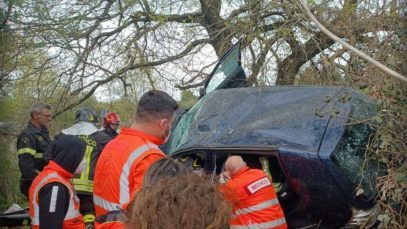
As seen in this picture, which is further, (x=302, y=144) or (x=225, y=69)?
(x=225, y=69)

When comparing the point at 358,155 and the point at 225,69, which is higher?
the point at 225,69

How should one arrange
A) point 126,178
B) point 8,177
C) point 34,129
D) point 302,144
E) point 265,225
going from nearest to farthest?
point 126,178 → point 302,144 → point 265,225 → point 34,129 → point 8,177

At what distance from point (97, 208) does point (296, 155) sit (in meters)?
1.56

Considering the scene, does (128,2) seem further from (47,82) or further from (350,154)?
(350,154)

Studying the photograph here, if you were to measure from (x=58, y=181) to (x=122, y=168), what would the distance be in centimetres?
88

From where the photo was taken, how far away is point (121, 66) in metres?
9.80

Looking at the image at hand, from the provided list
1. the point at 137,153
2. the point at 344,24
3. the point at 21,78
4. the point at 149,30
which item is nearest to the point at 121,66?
the point at 149,30

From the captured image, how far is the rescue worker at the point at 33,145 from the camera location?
6035mm

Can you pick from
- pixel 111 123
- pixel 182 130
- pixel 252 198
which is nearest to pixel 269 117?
pixel 252 198

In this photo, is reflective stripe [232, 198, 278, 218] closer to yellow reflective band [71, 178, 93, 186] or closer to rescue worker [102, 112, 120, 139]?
yellow reflective band [71, 178, 93, 186]

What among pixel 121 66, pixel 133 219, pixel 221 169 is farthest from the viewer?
pixel 121 66

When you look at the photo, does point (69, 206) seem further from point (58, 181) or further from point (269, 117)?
point (269, 117)

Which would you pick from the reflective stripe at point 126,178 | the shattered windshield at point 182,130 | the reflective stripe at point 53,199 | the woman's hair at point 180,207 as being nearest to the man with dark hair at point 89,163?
the shattered windshield at point 182,130

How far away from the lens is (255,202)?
4.28 meters
